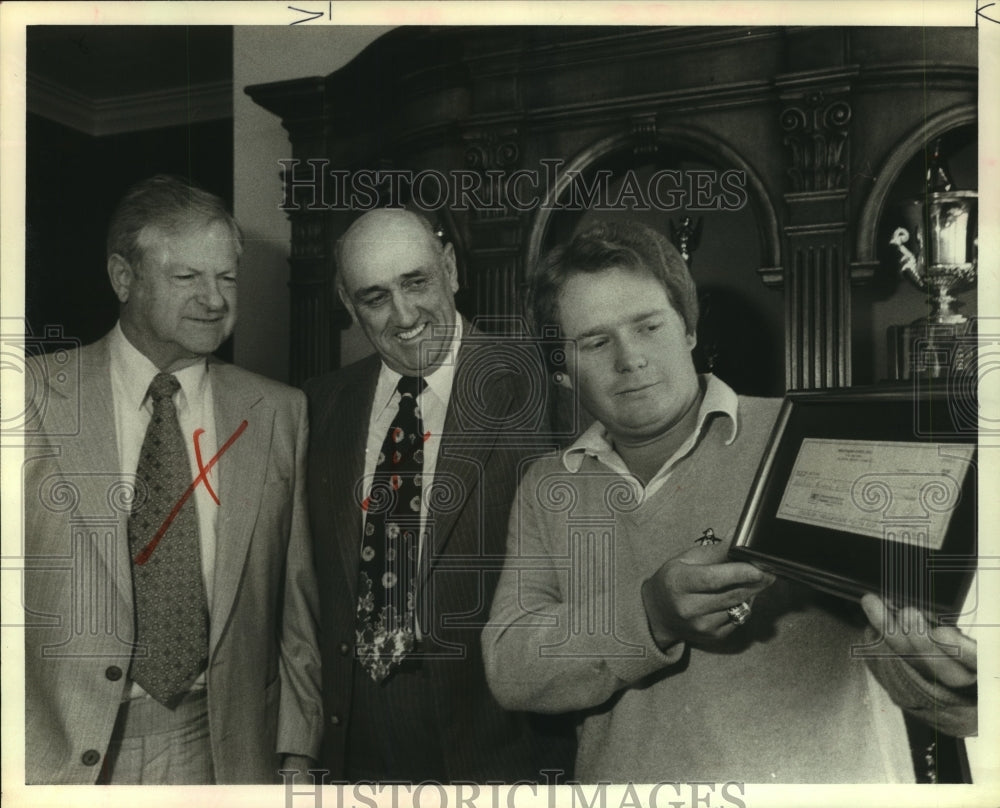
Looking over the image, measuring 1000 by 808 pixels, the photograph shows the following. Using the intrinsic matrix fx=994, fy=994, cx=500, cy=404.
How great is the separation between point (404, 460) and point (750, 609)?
84 cm

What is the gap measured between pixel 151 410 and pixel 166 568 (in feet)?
1.20

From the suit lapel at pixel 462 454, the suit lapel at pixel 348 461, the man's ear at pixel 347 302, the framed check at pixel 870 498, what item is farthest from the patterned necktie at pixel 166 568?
the framed check at pixel 870 498

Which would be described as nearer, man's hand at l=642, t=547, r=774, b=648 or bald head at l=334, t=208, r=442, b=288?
man's hand at l=642, t=547, r=774, b=648

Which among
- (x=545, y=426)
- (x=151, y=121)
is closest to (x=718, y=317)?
(x=545, y=426)

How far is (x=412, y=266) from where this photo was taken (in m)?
2.29

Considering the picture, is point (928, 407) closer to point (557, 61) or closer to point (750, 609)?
point (750, 609)

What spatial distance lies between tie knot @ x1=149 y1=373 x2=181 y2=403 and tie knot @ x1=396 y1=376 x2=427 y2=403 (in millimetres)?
519

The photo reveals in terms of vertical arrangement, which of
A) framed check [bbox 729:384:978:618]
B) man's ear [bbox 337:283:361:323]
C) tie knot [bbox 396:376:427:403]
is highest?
man's ear [bbox 337:283:361:323]

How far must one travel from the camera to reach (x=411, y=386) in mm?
2295

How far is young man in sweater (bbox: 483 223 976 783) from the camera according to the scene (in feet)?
7.23

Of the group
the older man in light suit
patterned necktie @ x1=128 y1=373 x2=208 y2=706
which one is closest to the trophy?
the older man in light suit

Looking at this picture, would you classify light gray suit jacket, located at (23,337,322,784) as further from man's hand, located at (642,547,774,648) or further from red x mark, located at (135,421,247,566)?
man's hand, located at (642,547,774,648)

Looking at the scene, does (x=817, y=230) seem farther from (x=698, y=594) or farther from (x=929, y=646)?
(x=929, y=646)

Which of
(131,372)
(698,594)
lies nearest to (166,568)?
(131,372)
